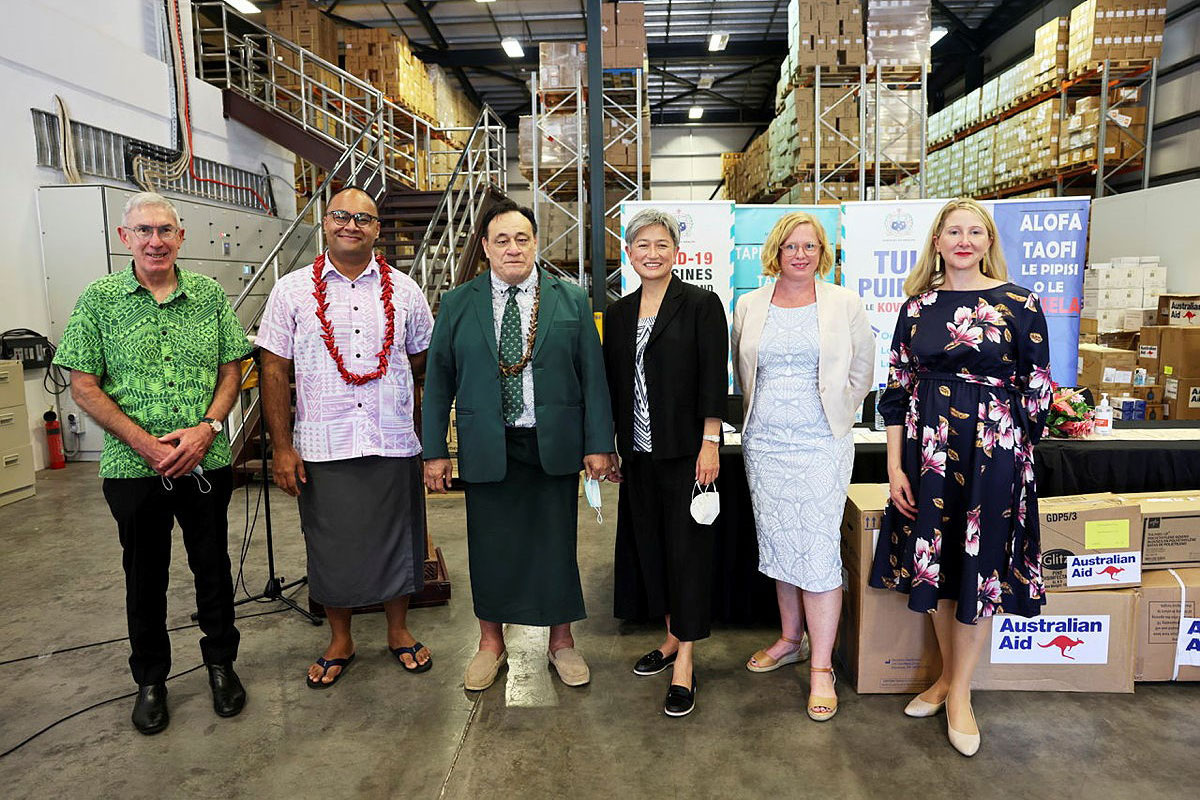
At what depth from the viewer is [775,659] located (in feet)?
8.83

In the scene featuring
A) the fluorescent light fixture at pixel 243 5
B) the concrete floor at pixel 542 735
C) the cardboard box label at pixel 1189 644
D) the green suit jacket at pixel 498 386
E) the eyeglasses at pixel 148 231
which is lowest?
the concrete floor at pixel 542 735

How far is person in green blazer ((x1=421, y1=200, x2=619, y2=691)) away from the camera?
2355 mm

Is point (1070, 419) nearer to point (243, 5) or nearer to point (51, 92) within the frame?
point (51, 92)

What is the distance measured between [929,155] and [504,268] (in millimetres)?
11960

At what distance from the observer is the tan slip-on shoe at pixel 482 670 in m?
2.59

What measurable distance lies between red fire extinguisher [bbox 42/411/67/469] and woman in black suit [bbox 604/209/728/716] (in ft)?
19.8

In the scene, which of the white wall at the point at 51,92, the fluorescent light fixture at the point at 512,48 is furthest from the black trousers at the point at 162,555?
the fluorescent light fixture at the point at 512,48

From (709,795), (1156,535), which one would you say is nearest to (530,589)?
(709,795)

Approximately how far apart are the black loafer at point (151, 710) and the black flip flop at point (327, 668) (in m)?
0.44

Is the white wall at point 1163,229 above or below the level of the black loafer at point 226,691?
above

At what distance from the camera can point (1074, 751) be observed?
216 centimetres

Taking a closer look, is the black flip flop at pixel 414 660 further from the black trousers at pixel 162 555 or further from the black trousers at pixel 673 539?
the black trousers at pixel 673 539

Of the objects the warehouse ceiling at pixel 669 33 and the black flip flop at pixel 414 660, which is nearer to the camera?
the black flip flop at pixel 414 660

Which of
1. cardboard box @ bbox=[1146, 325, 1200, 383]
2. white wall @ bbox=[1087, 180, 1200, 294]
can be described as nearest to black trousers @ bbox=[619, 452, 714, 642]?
cardboard box @ bbox=[1146, 325, 1200, 383]
